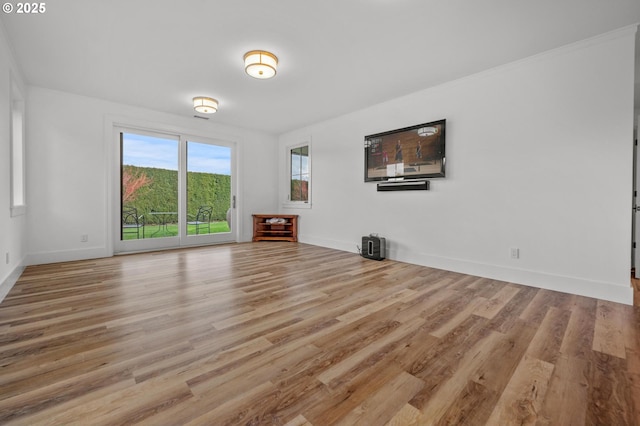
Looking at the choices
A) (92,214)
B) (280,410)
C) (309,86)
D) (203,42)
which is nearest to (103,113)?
(92,214)

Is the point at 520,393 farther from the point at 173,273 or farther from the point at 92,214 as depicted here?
the point at 92,214

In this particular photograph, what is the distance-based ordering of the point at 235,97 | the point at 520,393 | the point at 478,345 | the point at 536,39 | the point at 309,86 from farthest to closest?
the point at 235,97 → the point at 309,86 → the point at 536,39 → the point at 478,345 → the point at 520,393

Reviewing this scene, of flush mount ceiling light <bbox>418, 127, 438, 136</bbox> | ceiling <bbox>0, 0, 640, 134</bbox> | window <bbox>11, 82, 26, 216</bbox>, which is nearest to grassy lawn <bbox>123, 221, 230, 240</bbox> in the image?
window <bbox>11, 82, 26, 216</bbox>

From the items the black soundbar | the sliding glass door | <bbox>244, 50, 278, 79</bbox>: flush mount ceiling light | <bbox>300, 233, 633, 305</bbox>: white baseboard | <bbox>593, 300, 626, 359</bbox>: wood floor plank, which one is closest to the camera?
<bbox>593, 300, 626, 359</bbox>: wood floor plank

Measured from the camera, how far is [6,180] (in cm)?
299

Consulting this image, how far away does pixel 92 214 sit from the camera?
4.58 metres

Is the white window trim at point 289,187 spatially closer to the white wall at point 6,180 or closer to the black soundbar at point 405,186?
the black soundbar at point 405,186

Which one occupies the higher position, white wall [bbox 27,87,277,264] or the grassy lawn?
white wall [bbox 27,87,277,264]

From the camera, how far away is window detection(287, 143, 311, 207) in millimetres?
6262

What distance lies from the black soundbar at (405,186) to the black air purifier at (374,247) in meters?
0.81

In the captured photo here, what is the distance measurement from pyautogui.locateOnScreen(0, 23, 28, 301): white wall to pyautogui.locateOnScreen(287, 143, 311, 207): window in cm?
441

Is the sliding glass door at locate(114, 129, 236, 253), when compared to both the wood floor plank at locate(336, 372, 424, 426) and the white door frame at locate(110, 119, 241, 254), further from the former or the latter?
the wood floor plank at locate(336, 372, 424, 426)

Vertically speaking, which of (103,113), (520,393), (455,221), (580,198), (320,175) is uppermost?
(103,113)

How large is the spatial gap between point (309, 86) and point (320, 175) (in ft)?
6.91
